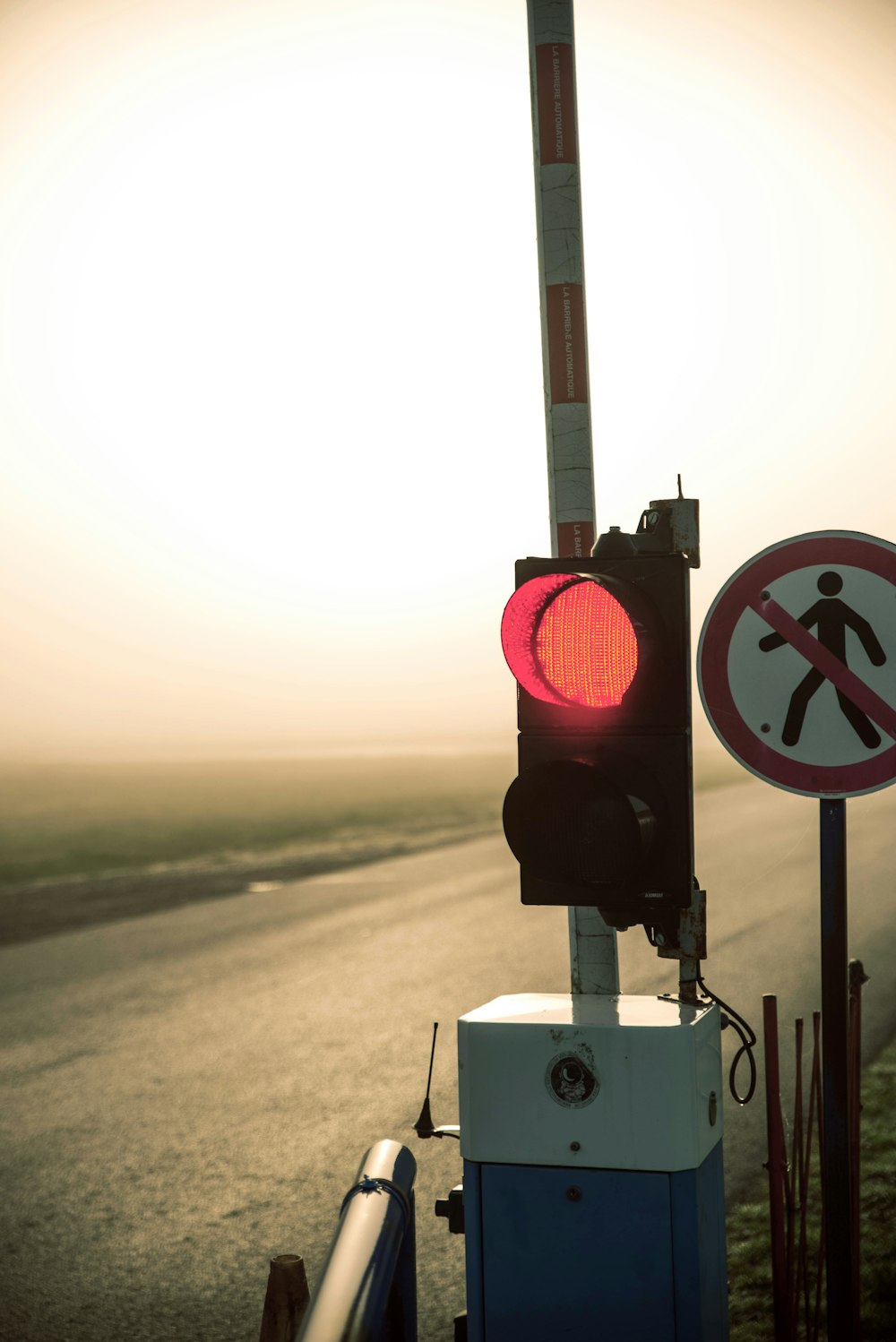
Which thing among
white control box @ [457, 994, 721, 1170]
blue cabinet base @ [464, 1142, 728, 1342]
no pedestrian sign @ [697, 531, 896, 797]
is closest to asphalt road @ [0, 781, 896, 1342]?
blue cabinet base @ [464, 1142, 728, 1342]

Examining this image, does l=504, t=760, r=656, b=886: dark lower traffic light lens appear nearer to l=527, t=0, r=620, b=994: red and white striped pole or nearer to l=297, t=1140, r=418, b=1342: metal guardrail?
l=527, t=0, r=620, b=994: red and white striped pole

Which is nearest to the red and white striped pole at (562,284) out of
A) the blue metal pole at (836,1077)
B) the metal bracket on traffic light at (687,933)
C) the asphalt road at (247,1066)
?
the metal bracket on traffic light at (687,933)

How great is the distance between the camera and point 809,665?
3535 millimetres

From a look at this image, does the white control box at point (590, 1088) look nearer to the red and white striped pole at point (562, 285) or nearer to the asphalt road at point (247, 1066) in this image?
the red and white striped pole at point (562, 285)

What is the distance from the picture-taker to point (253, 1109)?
25.0 feet

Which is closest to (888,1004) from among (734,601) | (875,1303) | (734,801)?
(875,1303)

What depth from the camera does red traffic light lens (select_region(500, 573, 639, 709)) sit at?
10.00 ft

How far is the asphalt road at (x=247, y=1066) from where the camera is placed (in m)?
5.50

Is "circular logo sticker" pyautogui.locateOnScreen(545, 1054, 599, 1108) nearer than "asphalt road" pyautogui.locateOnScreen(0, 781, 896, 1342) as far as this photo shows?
Yes

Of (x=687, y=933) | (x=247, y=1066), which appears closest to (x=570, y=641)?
(x=687, y=933)

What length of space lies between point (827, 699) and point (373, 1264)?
5.64ft

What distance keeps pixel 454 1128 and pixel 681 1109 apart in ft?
2.20

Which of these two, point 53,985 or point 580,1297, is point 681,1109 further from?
point 53,985

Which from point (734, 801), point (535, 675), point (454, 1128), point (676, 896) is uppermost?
point (535, 675)
